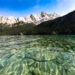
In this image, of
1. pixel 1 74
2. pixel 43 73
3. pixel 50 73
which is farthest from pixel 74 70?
pixel 1 74

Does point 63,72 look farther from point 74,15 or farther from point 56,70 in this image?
point 74,15

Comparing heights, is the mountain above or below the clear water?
above

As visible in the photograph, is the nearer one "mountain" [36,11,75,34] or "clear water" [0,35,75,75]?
"clear water" [0,35,75,75]

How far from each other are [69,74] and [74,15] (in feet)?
264

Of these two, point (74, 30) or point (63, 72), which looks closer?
point (63, 72)

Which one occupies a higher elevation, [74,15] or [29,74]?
[74,15]

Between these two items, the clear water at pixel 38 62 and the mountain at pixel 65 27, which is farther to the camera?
the mountain at pixel 65 27

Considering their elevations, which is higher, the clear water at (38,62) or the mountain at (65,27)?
the mountain at (65,27)

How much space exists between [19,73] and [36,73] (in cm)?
81

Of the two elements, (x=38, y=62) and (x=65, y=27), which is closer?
(x=38, y=62)

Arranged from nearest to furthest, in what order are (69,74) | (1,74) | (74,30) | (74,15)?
(69,74) → (1,74) → (74,30) → (74,15)

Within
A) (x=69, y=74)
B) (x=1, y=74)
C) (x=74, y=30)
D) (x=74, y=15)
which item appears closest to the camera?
(x=69, y=74)

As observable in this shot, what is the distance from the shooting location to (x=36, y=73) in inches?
136

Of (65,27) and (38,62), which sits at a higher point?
(65,27)
